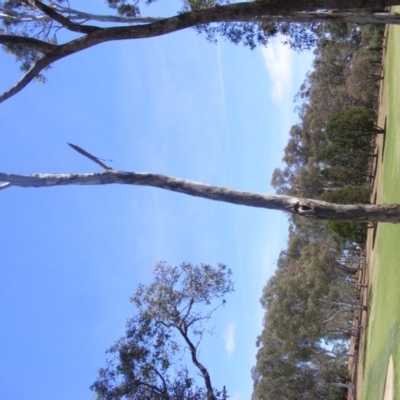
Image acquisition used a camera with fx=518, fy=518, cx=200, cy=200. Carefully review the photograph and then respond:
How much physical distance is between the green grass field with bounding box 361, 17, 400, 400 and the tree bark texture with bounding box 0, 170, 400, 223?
5.94 meters

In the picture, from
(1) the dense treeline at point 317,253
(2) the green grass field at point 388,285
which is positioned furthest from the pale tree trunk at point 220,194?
(1) the dense treeline at point 317,253

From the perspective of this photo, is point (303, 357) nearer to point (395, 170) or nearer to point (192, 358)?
point (192, 358)

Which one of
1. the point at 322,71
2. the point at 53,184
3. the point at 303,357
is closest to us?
the point at 53,184

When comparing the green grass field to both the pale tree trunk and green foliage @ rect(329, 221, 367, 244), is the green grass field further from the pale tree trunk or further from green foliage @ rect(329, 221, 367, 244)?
Result: the pale tree trunk

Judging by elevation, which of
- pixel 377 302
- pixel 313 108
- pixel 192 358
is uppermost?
pixel 313 108

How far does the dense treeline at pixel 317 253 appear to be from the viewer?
38.9m

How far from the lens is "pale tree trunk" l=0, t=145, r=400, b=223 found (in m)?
8.69

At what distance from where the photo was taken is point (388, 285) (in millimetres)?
17734

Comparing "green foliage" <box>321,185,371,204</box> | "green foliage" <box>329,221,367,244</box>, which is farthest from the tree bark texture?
"green foliage" <box>329,221,367,244</box>

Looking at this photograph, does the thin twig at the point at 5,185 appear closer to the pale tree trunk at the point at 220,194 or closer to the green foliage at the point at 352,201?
the pale tree trunk at the point at 220,194

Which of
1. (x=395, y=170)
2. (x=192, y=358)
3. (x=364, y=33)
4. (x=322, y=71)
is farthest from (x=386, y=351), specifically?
(x=322, y=71)

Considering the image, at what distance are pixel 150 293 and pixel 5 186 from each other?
53.0 feet

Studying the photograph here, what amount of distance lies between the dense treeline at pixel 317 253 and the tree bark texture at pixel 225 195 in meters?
26.3

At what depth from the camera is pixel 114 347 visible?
76.0ft
